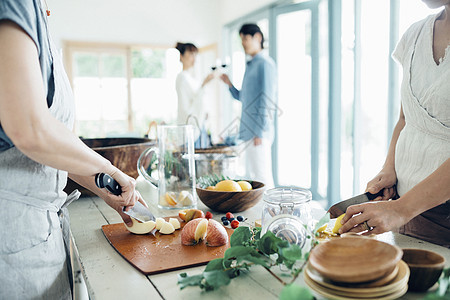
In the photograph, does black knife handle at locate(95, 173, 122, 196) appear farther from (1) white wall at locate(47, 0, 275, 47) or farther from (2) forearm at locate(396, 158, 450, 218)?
(1) white wall at locate(47, 0, 275, 47)

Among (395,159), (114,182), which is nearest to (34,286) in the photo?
(114,182)

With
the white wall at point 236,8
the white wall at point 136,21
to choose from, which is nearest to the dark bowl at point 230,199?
the white wall at point 236,8

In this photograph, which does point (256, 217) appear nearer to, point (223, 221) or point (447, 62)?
point (223, 221)

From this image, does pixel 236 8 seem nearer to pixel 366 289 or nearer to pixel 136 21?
pixel 136 21

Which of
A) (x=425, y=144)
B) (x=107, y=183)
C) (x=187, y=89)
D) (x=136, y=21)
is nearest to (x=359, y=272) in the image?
(x=107, y=183)

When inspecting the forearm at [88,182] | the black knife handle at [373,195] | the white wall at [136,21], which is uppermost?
the white wall at [136,21]

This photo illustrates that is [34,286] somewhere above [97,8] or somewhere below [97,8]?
below

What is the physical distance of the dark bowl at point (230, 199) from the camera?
1.31 m

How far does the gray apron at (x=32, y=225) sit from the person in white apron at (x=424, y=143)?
0.66 m

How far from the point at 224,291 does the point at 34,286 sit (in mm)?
420

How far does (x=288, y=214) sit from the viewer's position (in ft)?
2.72

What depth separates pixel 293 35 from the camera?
15.4 ft

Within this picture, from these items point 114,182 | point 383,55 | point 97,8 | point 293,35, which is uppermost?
point 97,8

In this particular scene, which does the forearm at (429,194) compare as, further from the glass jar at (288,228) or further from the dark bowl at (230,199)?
the dark bowl at (230,199)
